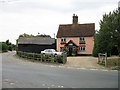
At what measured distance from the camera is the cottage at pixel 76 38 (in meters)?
41.7

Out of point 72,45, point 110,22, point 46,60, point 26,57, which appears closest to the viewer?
point 110,22

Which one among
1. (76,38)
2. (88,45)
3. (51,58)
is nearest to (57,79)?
(51,58)

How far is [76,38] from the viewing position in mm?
43062

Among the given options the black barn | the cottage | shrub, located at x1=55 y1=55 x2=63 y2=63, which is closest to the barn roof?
the black barn

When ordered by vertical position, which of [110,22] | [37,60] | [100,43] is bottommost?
[37,60]

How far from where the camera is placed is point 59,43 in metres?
44.0

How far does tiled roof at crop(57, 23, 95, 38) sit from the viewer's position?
1687 inches

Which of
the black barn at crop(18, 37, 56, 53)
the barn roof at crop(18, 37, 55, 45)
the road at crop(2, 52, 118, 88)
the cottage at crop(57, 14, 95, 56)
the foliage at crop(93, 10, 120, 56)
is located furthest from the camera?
the barn roof at crop(18, 37, 55, 45)

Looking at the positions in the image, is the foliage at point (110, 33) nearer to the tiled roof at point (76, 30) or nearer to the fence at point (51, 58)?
the fence at point (51, 58)

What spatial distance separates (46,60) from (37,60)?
200 centimetres

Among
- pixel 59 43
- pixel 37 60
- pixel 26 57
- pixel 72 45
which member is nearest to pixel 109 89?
pixel 37 60

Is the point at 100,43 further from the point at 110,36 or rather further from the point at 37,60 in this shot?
the point at 37,60

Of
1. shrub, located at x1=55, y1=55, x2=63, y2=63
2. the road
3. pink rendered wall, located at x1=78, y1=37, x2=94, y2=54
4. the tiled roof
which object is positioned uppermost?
the tiled roof

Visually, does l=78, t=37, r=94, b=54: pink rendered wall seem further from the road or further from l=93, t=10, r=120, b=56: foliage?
the road
